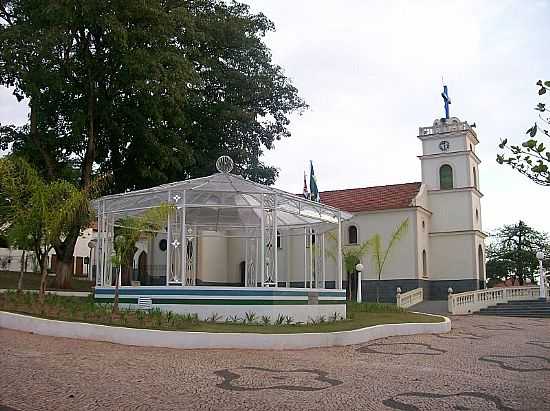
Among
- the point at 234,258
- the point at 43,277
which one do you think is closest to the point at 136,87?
the point at 43,277

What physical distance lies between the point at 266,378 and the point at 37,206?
933 centimetres

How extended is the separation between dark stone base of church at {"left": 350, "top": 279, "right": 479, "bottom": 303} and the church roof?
446 centimetres

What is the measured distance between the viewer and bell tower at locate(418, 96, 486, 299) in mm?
36844

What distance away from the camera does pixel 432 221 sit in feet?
126

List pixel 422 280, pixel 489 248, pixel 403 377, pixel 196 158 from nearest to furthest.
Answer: pixel 403 377 → pixel 196 158 → pixel 422 280 → pixel 489 248

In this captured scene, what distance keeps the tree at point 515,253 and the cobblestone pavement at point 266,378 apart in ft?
134

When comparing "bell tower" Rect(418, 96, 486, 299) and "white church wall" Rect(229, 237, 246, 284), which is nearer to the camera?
"bell tower" Rect(418, 96, 486, 299)

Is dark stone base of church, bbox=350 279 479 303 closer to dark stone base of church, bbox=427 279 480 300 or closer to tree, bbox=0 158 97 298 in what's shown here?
dark stone base of church, bbox=427 279 480 300

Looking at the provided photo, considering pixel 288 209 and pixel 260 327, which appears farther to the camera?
pixel 288 209

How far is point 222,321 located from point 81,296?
8255 millimetres

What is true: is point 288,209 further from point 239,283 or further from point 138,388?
point 239,283

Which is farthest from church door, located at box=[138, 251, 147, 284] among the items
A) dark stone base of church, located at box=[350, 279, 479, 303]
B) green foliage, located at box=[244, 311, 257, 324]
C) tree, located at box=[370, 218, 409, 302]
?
green foliage, located at box=[244, 311, 257, 324]

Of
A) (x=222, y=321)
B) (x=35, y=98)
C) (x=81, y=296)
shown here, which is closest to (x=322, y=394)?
(x=222, y=321)

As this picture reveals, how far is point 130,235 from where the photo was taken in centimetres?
1605
